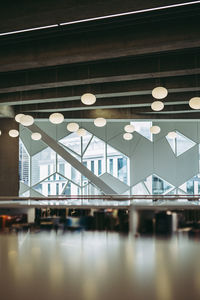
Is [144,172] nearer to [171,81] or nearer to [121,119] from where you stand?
[121,119]

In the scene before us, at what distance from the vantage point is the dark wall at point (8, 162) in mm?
11578

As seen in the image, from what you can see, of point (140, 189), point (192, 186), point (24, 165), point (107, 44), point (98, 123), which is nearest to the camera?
point (107, 44)

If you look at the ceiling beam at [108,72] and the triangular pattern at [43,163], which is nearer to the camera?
the ceiling beam at [108,72]

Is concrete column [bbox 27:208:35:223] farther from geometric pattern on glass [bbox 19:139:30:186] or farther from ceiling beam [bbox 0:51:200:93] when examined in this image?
geometric pattern on glass [bbox 19:139:30:186]

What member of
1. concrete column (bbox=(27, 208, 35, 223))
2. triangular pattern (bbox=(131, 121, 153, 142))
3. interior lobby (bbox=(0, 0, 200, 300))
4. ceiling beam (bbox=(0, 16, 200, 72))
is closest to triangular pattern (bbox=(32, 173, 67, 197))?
interior lobby (bbox=(0, 0, 200, 300))

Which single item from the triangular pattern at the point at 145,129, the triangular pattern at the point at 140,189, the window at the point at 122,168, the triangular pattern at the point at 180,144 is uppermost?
the triangular pattern at the point at 145,129

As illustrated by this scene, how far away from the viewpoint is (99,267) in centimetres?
266

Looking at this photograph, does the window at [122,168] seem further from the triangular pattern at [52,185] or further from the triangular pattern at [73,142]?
the triangular pattern at [52,185]

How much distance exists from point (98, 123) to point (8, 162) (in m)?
5.43

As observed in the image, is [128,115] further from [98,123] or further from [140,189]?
[98,123]

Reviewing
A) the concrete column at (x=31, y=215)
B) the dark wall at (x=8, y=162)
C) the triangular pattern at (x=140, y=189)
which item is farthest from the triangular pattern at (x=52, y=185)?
the concrete column at (x=31, y=215)

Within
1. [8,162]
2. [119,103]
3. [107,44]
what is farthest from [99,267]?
[8,162]

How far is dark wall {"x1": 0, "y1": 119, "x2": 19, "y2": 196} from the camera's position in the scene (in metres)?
11.6

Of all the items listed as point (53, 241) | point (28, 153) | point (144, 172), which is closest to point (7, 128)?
point (28, 153)
